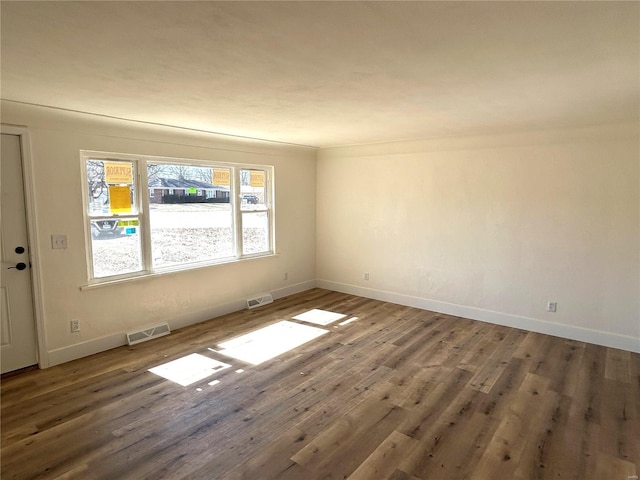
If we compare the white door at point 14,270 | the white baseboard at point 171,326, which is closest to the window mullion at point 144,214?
the white baseboard at point 171,326

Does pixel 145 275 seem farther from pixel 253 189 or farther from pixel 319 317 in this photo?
pixel 319 317

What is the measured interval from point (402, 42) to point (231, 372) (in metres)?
3.04

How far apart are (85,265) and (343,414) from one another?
116 inches

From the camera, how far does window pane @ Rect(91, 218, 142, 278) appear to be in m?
3.94

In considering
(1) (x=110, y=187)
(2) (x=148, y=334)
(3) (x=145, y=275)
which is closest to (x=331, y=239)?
(3) (x=145, y=275)

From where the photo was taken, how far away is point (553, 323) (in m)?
4.37

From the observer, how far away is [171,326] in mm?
4523

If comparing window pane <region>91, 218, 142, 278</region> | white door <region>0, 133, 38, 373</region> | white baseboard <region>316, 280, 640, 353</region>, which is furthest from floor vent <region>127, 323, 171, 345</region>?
white baseboard <region>316, 280, 640, 353</region>

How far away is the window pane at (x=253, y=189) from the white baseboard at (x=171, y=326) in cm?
139

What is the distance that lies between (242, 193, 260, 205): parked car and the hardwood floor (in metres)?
2.14

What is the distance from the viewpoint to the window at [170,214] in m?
3.96

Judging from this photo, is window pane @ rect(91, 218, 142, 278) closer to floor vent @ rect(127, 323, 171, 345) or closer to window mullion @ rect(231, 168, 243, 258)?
floor vent @ rect(127, 323, 171, 345)

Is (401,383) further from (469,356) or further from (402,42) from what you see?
(402,42)

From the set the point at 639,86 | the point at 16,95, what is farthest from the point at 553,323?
the point at 16,95
